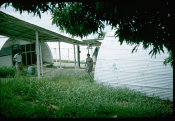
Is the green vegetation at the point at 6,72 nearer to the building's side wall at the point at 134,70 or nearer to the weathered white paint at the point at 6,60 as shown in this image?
the weathered white paint at the point at 6,60

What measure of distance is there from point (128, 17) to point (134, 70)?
4711mm

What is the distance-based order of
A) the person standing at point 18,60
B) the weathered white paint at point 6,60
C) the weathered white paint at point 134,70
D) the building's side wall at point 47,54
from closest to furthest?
1. the weathered white paint at point 134,70
2. the person standing at point 18,60
3. the weathered white paint at point 6,60
4. the building's side wall at point 47,54

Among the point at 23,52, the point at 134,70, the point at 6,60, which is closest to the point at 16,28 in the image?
the point at 6,60

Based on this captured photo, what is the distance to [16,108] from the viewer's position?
9.05ft

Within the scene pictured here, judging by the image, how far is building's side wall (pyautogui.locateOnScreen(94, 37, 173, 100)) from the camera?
575 centimetres

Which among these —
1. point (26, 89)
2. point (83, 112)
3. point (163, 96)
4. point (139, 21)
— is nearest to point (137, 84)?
point (163, 96)

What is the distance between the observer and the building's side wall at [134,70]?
5750mm

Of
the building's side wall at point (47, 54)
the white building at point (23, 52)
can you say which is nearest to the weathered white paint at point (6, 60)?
the white building at point (23, 52)

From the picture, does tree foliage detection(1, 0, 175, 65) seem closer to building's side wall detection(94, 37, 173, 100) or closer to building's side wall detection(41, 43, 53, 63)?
building's side wall detection(94, 37, 173, 100)

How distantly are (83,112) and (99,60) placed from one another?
15.3ft

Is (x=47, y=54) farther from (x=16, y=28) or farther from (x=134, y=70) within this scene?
(x=134, y=70)

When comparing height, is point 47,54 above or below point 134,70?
above

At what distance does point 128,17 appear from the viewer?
216 centimetres

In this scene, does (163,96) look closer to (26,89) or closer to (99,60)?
(99,60)
